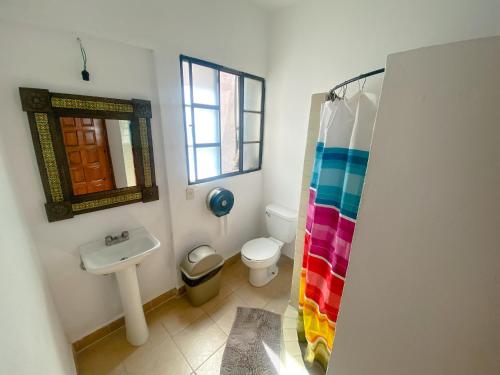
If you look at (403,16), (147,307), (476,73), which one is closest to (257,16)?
(403,16)

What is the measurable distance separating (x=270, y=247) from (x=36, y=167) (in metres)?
1.91

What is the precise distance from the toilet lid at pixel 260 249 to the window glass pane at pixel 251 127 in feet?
3.89

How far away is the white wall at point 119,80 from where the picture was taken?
3.56 feet

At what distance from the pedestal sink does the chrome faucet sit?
0.07 ft

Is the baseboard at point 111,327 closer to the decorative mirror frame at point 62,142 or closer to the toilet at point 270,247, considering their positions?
the toilet at point 270,247

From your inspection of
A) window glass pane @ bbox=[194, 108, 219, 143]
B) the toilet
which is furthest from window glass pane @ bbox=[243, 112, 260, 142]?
the toilet

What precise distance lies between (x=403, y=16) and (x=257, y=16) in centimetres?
128

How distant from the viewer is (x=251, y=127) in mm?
2391

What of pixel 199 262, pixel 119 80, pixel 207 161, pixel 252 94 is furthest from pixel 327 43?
pixel 199 262

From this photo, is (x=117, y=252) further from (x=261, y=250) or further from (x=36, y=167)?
(x=261, y=250)

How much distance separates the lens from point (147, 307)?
1.84 meters

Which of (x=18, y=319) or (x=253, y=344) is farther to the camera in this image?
(x=253, y=344)

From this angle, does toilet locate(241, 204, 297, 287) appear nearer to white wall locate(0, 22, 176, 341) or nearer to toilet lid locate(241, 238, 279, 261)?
toilet lid locate(241, 238, 279, 261)

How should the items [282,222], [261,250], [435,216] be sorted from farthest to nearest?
1. [282,222]
2. [261,250]
3. [435,216]
